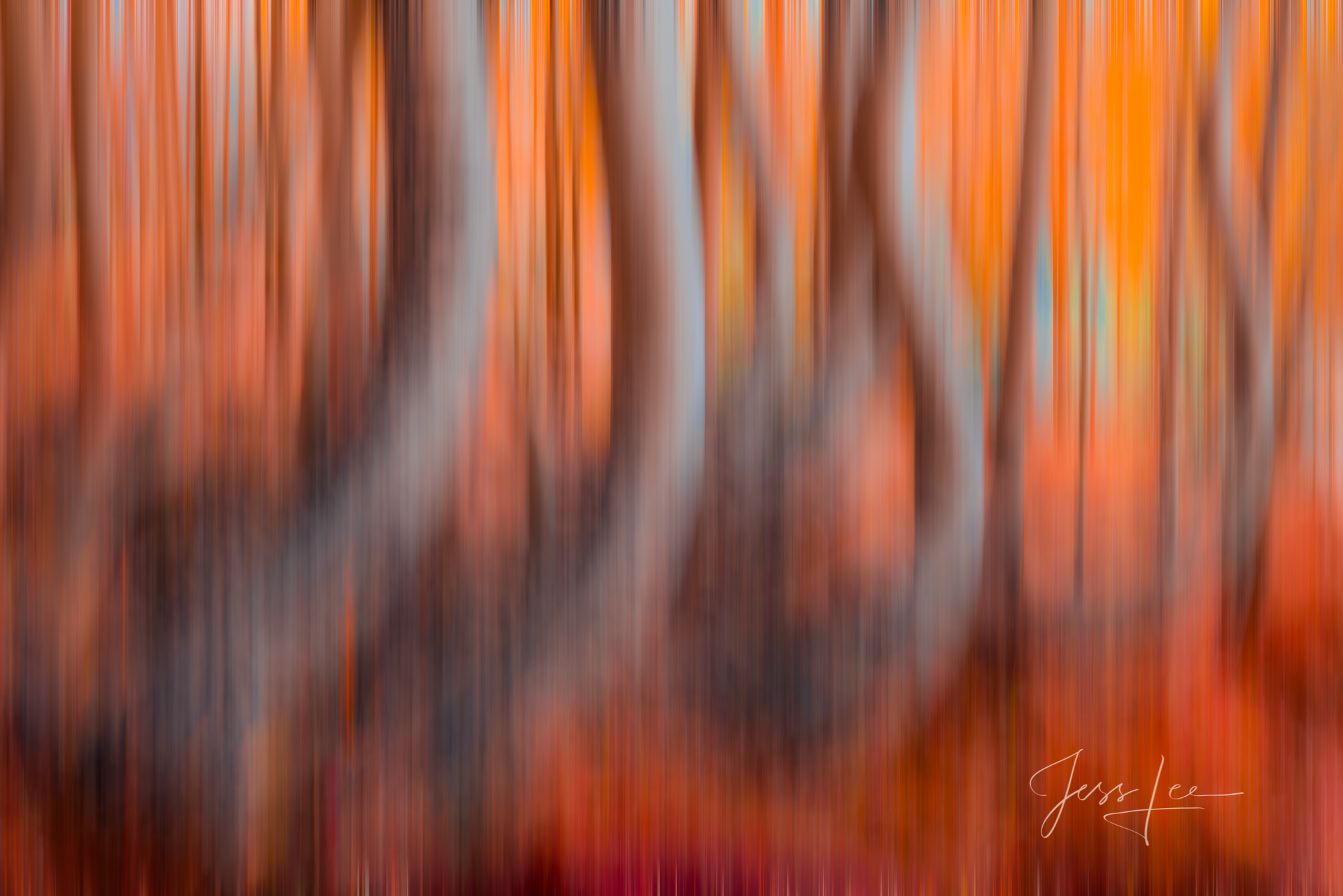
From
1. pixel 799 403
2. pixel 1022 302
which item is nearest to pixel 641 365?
pixel 799 403

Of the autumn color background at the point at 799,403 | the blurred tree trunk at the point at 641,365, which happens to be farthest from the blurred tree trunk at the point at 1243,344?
the blurred tree trunk at the point at 641,365

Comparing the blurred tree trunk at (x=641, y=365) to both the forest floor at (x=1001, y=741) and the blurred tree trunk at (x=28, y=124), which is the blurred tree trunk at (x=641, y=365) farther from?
the blurred tree trunk at (x=28, y=124)

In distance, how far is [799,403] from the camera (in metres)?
0.44

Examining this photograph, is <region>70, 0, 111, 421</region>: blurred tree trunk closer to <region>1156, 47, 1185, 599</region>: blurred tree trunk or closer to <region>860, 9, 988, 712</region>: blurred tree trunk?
<region>860, 9, 988, 712</region>: blurred tree trunk

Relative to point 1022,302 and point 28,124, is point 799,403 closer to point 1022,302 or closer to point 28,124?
point 1022,302

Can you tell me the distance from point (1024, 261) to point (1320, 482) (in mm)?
166

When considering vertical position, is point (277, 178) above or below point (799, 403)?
above

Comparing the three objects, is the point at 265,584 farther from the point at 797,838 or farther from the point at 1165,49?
the point at 1165,49

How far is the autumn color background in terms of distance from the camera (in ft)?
1.39

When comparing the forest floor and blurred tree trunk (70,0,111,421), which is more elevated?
blurred tree trunk (70,0,111,421)

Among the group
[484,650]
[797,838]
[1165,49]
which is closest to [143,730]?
[484,650]
